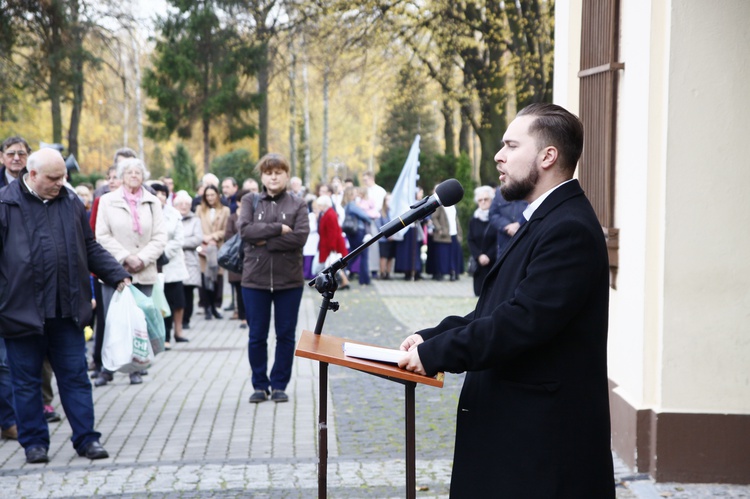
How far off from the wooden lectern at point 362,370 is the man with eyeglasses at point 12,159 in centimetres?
501

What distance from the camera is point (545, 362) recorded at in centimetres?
334

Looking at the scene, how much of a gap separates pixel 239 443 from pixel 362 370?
418 centimetres

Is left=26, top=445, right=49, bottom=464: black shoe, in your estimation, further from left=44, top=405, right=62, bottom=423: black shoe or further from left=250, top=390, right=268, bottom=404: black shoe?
left=250, top=390, right=268, bottom=404: black shoe

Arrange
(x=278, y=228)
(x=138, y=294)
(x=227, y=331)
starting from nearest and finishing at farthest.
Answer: (x=138, y=294) < (x=278, y=228) < (x=227, y=331)

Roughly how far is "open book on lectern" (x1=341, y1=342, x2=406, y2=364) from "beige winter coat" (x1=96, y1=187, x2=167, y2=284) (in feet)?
19.6

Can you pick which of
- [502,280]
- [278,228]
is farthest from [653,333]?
[278,228]

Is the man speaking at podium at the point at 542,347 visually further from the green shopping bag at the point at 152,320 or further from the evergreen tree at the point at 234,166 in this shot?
the evergreen tree at the point at 234,166

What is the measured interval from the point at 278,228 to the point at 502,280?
534 centimetres

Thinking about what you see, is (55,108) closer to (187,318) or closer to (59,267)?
(187,318)

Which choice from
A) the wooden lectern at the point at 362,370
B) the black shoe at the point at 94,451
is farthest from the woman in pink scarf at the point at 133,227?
the wooden lectern at the point at 362,370

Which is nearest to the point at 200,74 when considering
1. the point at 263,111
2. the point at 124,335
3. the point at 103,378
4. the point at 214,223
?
the point at 263,111

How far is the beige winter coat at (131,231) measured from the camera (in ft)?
30.4

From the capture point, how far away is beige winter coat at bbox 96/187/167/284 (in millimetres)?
9266

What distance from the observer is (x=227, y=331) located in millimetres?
13914
